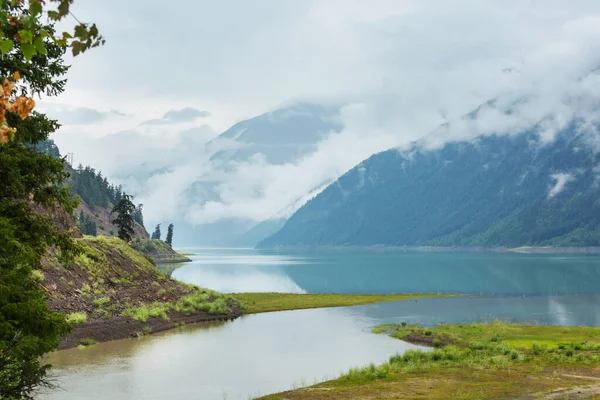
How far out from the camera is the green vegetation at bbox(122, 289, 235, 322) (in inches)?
2598

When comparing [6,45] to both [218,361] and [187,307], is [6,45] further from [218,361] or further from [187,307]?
[187,307]

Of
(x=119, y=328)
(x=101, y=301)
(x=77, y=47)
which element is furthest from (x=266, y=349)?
(x=77, y=47)

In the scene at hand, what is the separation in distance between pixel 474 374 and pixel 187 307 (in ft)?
149

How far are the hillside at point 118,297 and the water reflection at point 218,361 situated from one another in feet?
11.7

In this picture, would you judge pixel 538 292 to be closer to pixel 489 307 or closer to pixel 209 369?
pixel 489 307

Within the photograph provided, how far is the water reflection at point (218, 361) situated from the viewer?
122ft

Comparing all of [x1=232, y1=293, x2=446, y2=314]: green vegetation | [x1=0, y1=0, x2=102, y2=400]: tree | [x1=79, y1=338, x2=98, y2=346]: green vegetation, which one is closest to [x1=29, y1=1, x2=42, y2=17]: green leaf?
[x1=0, y1=0, x2=102, y2=400]: tree

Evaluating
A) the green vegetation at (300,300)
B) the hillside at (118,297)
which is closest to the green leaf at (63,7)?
the hillside at (118,297)

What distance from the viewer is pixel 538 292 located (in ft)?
384

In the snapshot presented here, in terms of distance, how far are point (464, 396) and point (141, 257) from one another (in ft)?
223

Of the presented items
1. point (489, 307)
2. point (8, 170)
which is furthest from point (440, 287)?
point (8, 170)

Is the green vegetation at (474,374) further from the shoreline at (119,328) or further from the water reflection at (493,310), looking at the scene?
the shoreline at (119,328)

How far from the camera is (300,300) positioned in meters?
99.8

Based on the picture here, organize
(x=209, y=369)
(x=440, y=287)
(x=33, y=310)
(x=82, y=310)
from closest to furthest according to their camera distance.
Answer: (x=33, y=310) → (x=209, y=369) → (x=82, y=310) → (x=440, y=287)
